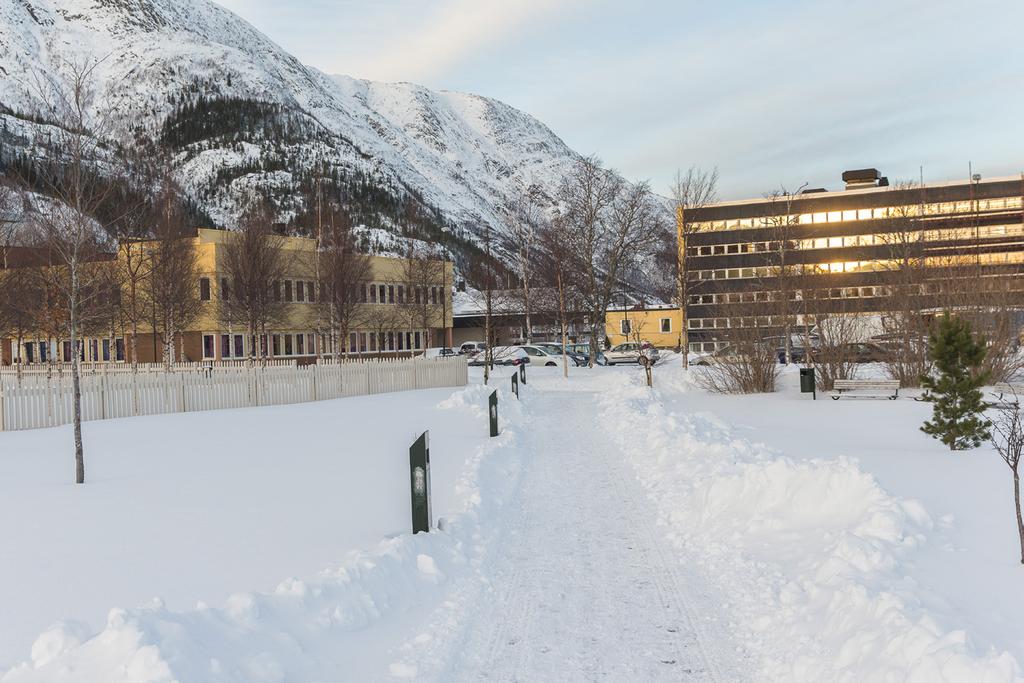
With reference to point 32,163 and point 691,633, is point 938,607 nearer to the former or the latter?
point 691,633

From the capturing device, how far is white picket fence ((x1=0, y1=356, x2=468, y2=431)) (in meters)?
18.6

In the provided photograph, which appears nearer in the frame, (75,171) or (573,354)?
(75,171)

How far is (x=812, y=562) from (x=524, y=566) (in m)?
2.65

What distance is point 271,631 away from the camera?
513 cm

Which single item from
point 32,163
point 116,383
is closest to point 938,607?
point 32,163

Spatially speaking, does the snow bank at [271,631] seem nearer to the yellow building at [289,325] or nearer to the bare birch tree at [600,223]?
the yellow building at [289,325]

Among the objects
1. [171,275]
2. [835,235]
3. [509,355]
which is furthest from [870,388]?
[835,235]

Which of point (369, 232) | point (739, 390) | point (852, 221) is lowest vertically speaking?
point (739, 390)

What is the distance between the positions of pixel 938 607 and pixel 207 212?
7060 inches

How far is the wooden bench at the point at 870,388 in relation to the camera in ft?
71.2

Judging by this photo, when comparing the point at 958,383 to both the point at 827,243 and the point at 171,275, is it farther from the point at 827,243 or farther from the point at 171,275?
the point at 827,243

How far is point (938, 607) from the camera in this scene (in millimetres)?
5246

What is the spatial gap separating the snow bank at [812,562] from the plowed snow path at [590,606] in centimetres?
34

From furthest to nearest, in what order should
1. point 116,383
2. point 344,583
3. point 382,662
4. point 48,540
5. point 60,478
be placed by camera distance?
point 116,383 < point 60,478 < point 48,540 < point 344,583 < point 382,662
